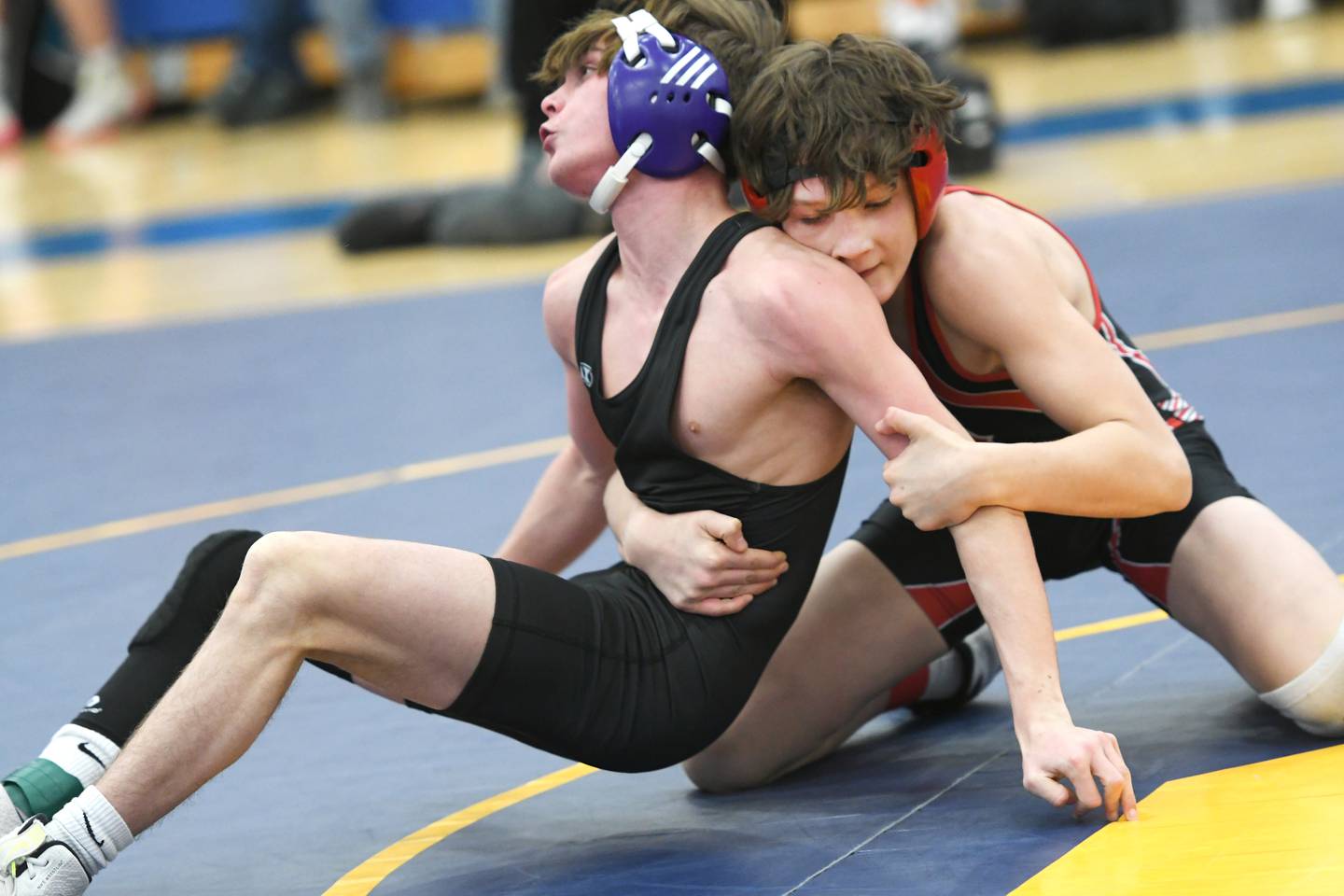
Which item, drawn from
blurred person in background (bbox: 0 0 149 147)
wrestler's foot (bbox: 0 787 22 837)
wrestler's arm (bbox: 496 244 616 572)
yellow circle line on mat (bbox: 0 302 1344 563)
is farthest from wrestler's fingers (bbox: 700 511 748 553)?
blurred person in background (bbox: 0 0 149 147)

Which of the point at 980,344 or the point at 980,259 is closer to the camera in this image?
the point at 980,259

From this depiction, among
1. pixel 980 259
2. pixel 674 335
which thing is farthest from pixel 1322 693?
pixel 674 335

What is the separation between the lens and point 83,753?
2.72 metres

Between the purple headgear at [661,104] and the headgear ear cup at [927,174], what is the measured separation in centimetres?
28

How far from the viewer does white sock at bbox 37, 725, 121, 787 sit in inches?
107

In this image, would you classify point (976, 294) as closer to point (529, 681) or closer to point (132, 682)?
point (529, 681)

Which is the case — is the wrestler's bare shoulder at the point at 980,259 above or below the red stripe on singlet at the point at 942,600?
above

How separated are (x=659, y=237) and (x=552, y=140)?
222 millimetres

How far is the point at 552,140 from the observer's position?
2.85 meters

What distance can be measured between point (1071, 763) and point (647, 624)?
619 millimetres

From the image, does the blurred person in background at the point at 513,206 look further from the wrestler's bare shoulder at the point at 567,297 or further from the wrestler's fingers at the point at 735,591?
the wrestler's fingers at the point at 735,591

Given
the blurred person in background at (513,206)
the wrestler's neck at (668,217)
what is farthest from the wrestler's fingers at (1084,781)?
the blurred person in background at (513,206)

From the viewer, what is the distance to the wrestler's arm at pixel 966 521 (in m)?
2.56

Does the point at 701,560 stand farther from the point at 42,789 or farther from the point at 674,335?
the point at 42,789
